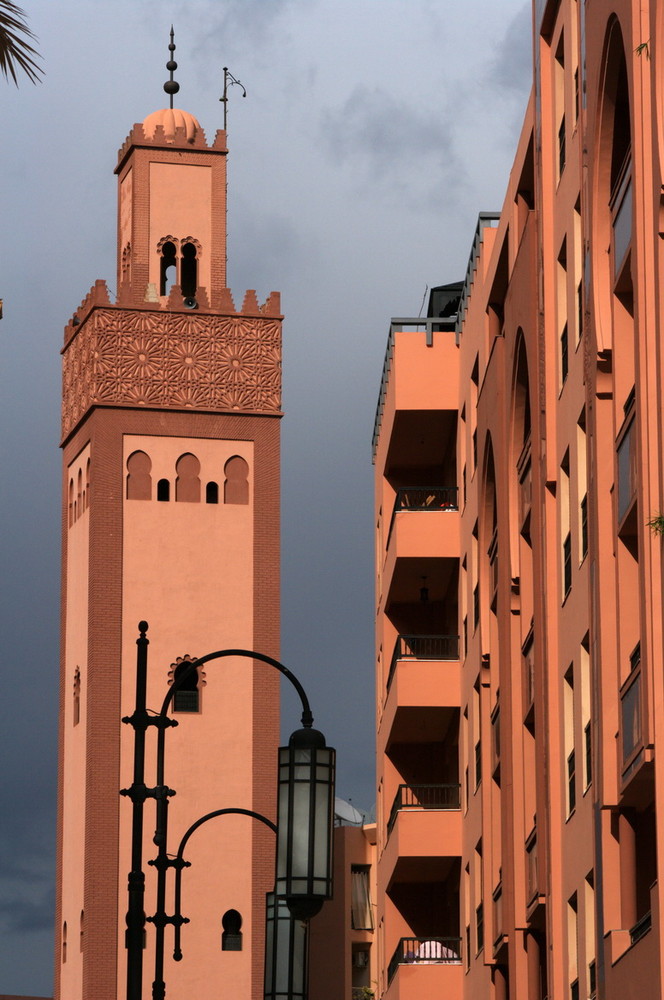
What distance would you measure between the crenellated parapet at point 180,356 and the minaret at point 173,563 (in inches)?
2.1

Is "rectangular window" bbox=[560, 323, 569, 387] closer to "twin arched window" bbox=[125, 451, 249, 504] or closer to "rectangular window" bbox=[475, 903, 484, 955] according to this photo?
"rectangular window" bbox=[475, 903, 484, 955]

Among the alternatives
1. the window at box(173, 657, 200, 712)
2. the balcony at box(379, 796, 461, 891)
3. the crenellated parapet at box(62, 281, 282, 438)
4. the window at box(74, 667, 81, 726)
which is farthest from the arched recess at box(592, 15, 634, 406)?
the window at box(74, 667, 81, 726)

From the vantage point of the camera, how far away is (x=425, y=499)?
4434cm

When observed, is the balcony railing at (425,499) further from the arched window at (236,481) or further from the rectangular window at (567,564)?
the arched window at (236,481)

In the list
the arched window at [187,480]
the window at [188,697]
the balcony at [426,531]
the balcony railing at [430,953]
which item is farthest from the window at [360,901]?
the balcony at [426,531]

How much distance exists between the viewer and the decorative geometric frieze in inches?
2516

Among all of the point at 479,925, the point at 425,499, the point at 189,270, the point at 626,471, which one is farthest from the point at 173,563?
the point at 626,471

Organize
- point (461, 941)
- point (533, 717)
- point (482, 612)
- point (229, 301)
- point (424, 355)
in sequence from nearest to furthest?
point (533, 717) → point (482, 612) → point (461, 941) → point (424, 355) → point (229, 301)

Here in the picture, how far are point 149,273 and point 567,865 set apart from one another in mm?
41874

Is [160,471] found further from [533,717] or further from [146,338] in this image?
[533,717]

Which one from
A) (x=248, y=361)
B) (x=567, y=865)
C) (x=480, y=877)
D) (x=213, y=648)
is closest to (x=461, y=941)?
(x=480, y=877)

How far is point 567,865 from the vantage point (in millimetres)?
26078

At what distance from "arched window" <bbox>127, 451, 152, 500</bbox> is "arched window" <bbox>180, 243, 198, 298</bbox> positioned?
5680 mm

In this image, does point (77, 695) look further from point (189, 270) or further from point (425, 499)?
point (425, 499)
